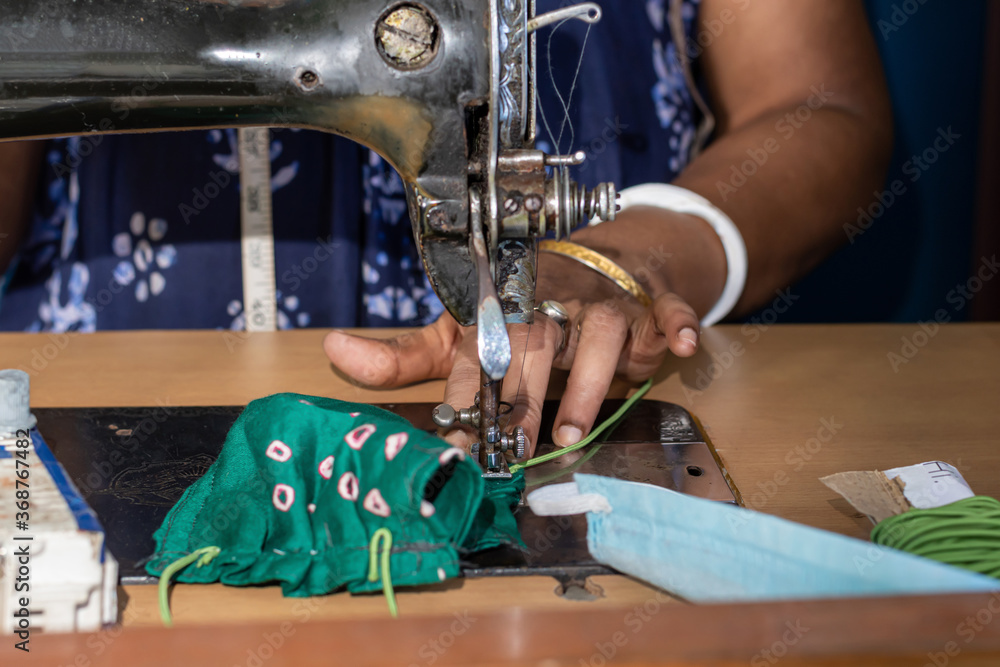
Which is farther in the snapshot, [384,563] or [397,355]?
[397,355]

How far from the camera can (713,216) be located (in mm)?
1188

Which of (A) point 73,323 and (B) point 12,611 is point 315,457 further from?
(A) point 73,323

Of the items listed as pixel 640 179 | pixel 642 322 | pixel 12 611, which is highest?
pixel 640 179

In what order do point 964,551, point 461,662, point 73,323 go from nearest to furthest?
point 461,662, point 964,551, point 73,323

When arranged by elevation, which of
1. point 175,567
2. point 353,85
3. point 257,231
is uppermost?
point 353,85

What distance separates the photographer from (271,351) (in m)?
1.11

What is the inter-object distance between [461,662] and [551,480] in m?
0.34

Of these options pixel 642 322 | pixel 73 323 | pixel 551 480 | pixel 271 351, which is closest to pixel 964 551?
pixel 551 480

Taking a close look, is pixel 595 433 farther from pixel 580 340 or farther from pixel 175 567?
pixel 175 567

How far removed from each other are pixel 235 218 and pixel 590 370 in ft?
2.26

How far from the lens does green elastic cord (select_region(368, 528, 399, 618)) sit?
22.3 inches

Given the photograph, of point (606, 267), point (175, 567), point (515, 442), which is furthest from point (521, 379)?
point (175, 567)

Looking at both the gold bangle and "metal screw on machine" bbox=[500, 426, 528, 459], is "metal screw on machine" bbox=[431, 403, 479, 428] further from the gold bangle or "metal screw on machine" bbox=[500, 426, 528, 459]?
the gold bangle

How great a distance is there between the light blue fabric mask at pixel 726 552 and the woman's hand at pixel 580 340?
17cm
